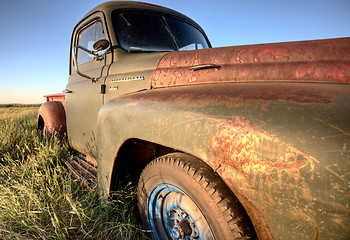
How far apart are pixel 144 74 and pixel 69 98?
1.53 metres

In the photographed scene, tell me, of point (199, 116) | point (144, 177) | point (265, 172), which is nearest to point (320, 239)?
point (265, 172)

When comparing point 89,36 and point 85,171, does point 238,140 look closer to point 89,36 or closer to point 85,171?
point 85,171

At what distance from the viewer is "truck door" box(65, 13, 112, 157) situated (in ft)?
6.11

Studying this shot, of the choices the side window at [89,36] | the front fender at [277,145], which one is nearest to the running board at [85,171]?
the front fender at [277,145]

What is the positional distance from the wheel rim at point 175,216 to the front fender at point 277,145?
11.4 inches

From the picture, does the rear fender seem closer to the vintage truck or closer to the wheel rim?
the vintage truck

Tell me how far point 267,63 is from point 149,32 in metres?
1.36

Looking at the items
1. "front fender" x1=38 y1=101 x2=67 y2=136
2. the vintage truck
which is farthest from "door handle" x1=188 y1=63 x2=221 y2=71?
"front fender" x1=38 y1=101 x2=67 y2=136

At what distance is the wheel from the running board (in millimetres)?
703

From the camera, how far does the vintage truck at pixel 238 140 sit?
0.58 meters

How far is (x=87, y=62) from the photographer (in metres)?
2.21

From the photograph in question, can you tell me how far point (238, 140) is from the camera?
0.70 m

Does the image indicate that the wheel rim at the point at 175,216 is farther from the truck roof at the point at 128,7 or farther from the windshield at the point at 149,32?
the truck roof at the point at 128,7

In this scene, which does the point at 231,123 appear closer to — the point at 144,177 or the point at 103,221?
the point at 144,177
